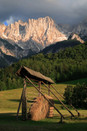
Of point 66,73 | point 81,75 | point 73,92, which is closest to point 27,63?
point 66,73

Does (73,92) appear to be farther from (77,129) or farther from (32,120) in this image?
(77,129)

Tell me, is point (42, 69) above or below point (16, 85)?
above

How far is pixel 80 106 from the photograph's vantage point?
1960 inches

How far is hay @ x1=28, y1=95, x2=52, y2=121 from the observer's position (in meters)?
20.4

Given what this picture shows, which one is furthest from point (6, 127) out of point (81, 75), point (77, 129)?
point (81, 75)

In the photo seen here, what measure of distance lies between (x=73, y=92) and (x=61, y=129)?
37933 mm

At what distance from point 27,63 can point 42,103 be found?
171m

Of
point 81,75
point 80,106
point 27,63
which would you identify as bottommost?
point 80,106

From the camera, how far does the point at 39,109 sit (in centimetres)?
2089

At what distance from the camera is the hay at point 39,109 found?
66.9ft

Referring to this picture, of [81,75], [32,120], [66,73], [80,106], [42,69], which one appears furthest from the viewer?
[42,69]

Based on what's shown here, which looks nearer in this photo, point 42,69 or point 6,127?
point 6,127

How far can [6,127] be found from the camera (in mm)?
15578

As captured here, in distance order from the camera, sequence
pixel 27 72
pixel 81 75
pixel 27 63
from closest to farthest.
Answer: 1. pixel 27 72
2. pixel 81 75
3. pixel 27 63
